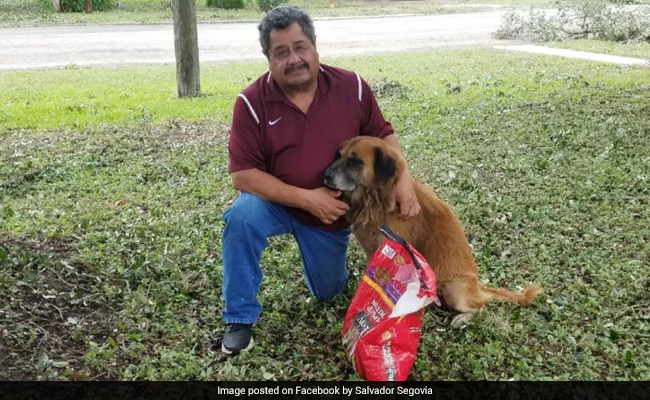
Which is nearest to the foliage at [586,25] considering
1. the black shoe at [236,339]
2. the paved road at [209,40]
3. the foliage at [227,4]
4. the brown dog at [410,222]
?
the paved road at [209,40]

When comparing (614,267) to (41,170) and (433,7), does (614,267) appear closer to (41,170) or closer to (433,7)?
(41,170)

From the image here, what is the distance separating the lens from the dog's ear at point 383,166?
369 centimetres

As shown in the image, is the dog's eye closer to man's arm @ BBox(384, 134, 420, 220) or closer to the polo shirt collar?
man's arm @ BBox(384, 134, 420, 220)

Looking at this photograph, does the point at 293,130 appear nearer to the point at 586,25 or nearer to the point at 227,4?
the point at 586,25

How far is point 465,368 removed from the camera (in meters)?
3.50

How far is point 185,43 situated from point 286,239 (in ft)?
19.4

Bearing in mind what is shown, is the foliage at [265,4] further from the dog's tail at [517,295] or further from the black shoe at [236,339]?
the black shoe at [236,339]

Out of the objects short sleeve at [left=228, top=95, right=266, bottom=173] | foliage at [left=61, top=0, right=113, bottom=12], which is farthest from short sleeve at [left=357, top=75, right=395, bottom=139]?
foliage at [left=61, top=0, right=113, bottom=12]

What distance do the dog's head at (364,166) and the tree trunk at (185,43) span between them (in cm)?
709

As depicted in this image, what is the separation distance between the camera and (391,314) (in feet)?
10.9

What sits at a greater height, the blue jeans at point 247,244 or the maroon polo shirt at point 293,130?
the maroon polo shirt at point 293,130

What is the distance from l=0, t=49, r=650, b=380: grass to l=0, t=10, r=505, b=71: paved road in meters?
5.33

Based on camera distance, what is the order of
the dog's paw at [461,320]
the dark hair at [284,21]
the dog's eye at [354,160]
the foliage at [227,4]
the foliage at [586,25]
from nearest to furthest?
the dark hair at [284,21], the dog's eye at [354,160], the dog's paw at [461,320], the foliage at [586,25], the foliage at [227,4]

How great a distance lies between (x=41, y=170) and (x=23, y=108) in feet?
10.5
